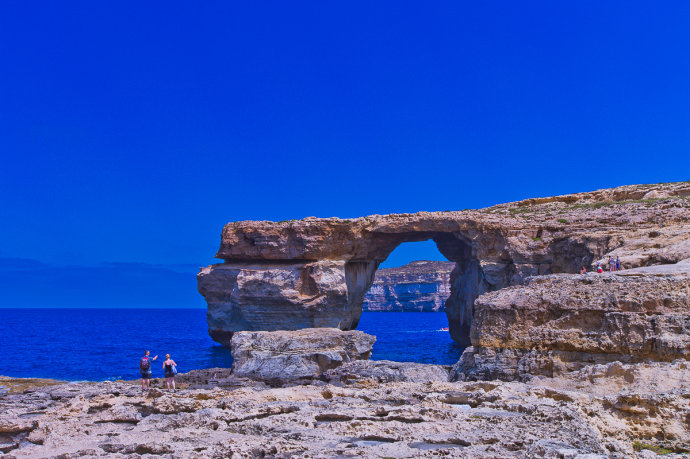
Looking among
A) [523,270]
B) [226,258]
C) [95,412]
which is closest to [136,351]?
[226,258]

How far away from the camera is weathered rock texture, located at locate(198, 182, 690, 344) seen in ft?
110

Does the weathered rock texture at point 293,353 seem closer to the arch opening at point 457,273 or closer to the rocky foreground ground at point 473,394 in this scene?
the rocky foreground ground at point 473,394

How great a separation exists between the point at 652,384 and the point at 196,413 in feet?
25.6

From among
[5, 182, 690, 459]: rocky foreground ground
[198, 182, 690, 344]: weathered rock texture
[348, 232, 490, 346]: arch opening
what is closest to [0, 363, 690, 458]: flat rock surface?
[5, 182, 690, 459]: rocky foreground ground

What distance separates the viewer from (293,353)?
66.7ft

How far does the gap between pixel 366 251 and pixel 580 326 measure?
2952 cm

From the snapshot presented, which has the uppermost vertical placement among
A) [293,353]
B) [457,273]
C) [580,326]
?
[457,273]

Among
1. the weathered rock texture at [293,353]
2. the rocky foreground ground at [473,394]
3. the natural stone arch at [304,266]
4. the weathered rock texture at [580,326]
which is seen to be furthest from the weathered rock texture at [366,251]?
the weathered rock texture at [580,326]

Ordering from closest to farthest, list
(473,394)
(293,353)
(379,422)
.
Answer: (379,422) < (473,394) < (293,353)

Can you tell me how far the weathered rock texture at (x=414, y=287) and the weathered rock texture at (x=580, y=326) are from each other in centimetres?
9713

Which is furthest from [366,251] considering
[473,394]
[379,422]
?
[379,422]

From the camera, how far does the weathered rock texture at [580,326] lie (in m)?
11.8

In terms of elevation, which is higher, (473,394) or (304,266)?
(304,266)

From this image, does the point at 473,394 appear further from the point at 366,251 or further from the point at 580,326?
the point at 366,251
